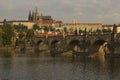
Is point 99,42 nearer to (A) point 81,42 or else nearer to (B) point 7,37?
(A) point 81,42

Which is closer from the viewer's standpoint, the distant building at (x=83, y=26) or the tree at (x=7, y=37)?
the tree at (x=7, y=37)


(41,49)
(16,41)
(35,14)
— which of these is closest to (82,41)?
(41,49)

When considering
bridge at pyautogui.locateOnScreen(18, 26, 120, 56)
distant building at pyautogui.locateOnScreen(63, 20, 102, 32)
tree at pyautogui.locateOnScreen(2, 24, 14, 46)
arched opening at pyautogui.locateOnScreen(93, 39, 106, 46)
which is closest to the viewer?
bridge at pyautogui.locateOnScreen(18, 26, 120, 56)

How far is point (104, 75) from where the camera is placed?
40594mm

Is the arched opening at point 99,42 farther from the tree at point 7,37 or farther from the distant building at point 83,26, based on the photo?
the distant building at point 83,26

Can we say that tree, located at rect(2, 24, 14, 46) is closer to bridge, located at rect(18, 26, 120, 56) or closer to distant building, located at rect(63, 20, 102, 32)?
bridge, located at rect(18, 26, 120, 56)

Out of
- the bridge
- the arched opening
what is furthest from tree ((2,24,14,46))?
the arched opening

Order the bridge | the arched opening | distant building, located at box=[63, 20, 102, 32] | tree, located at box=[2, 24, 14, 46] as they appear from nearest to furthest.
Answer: the bridge, the arched opening, tree, located at box=[2, 24, 14, 46], distant building, located at box=[63, 20, 102, 32]

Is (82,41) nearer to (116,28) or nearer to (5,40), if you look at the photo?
(116,28)

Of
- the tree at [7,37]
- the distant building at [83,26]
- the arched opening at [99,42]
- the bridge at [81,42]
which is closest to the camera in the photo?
the bridge at [81,42]

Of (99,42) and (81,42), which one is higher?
(99,42)

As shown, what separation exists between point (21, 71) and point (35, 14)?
505 feet

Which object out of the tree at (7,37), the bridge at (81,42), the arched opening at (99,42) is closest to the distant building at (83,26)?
the tree at (7,37)

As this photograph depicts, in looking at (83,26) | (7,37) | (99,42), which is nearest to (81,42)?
(99,42)
